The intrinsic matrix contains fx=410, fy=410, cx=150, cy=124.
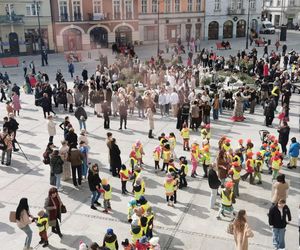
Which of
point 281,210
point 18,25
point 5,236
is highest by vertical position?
point 18,25

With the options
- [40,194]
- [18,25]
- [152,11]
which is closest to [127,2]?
[152,11]

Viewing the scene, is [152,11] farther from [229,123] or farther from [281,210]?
[281,210]

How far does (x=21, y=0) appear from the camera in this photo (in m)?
42.2

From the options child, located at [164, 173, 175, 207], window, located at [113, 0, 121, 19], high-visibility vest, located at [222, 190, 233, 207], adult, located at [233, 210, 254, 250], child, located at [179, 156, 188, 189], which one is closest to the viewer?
adult, located at [233, 210, 254, 250]

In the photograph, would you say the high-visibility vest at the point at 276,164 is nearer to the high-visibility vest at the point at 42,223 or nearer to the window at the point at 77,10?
the high-visibility vest at the point at 42,223

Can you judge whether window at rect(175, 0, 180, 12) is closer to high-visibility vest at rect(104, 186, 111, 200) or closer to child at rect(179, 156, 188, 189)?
child at rect(179, 156, 188, 189)

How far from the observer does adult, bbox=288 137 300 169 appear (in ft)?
44.5

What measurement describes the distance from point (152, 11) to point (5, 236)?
1691 inches

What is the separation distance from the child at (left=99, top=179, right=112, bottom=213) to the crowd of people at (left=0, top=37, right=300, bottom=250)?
0.10 ft

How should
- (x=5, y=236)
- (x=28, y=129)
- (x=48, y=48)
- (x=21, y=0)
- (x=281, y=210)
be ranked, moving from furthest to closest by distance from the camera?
(x=48, y=48)
(x=21, y=0)
(x=28, y=129)
(x=5, y=236)
(x=281, y=210)

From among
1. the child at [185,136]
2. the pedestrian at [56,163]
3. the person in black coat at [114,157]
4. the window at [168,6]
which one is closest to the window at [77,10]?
the window at [168,6]

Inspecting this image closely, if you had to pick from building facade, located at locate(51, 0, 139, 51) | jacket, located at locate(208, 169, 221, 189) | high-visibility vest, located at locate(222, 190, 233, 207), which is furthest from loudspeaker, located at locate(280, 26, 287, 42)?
high-visibility vest, located at locate(222, 190, 233, 207)

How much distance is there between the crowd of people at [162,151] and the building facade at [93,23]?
18790 millimetres

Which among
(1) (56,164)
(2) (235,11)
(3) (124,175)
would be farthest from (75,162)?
(2) (235,11)
